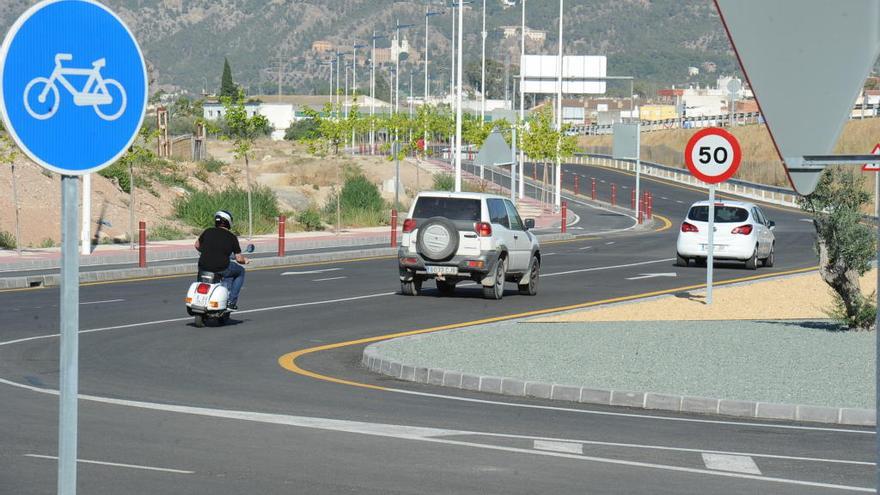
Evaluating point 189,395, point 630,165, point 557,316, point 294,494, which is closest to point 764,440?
point 294,494

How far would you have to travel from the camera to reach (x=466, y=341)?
58.5 ft

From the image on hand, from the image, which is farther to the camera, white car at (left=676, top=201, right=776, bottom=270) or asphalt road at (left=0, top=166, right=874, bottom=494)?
white car at (left=676, top=201, right=776, bottom=270)

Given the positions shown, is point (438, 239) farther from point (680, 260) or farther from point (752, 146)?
point (752, 146)

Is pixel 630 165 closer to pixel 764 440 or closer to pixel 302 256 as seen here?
pixel 302 256

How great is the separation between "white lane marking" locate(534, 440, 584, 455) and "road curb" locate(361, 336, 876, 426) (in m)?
2.67

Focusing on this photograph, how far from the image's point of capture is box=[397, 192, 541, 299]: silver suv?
81.6 feet

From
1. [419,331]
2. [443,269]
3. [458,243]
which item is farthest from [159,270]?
[419,331]

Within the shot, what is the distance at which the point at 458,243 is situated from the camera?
24.9 metres

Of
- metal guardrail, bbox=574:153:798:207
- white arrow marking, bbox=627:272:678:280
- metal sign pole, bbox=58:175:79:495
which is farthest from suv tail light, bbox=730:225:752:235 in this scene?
metal sign pole, bbox=58:175:79:495

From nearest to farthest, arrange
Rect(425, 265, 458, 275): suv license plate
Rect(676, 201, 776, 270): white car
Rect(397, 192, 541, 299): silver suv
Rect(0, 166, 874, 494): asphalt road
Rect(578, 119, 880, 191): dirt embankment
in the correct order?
Rect(0, 166, 874, 494): asphalt road, Rect(397, 192, 541, 299): silver suv, Rect(425, 265, 458, 275): suv license plate, Rect(676, 201, 776, 270): white car, Rect(578, 119, 880, 191): dirt embankment

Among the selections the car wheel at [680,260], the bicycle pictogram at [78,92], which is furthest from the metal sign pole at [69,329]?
the car wheel at [680,260]

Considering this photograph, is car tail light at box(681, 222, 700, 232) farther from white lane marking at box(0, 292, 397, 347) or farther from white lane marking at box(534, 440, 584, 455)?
white lane marking at box(534, 440, 584, 455)

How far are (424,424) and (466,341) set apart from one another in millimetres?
5956

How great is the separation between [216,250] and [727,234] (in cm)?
1713
